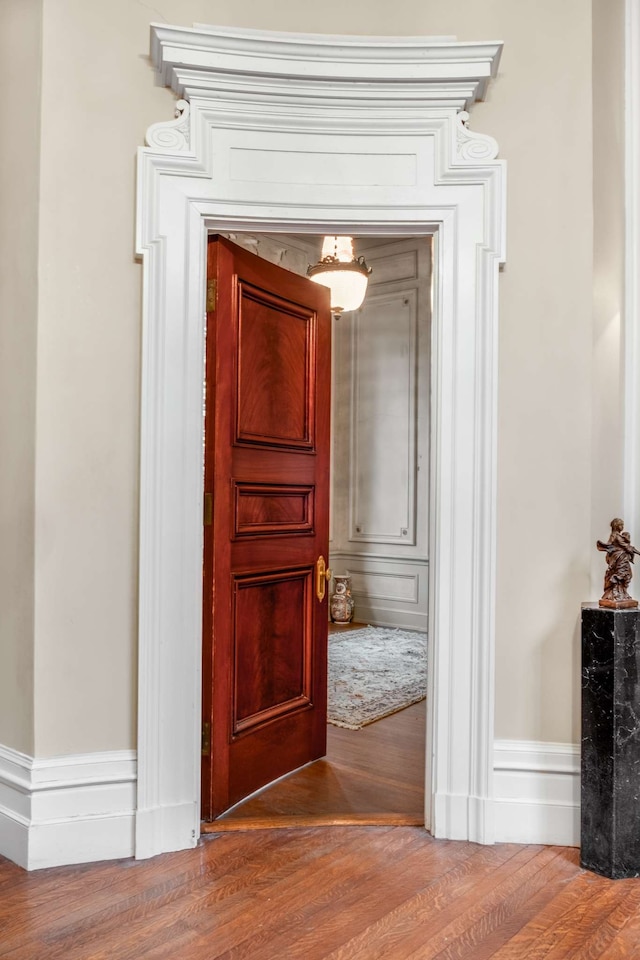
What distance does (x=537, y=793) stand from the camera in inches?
108

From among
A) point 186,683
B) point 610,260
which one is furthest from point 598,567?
point 186,683

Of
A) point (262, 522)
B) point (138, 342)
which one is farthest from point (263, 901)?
point (138, 342)

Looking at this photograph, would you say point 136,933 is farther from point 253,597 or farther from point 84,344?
point 84,344

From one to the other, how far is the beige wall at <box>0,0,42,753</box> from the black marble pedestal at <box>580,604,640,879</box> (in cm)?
202

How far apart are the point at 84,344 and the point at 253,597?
128 cm

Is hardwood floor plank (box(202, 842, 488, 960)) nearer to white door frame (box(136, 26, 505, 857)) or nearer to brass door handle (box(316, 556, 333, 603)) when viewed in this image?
white door frame (box(136, 26, 505, 857))

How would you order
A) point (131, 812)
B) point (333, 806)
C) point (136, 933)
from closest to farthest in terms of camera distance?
point (136, 933) < point (131, 812) < point (333, 806)

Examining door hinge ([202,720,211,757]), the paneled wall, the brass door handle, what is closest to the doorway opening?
the paneled wall

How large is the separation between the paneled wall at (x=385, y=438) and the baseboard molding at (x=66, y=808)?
15.5ft

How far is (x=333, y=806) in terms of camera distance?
121 inches

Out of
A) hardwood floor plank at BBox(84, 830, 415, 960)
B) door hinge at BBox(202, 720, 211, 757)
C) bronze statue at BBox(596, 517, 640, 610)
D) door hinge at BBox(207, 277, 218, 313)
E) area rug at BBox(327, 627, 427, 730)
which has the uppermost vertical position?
door hinge at BBox(207, 277, 218, 313)

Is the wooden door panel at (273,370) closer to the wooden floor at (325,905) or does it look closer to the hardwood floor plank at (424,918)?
the wooden floor at (325,905)

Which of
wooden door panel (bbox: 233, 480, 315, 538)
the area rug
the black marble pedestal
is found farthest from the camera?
the area rug

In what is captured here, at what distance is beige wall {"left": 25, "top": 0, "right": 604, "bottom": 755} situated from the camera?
2615 millimetres
